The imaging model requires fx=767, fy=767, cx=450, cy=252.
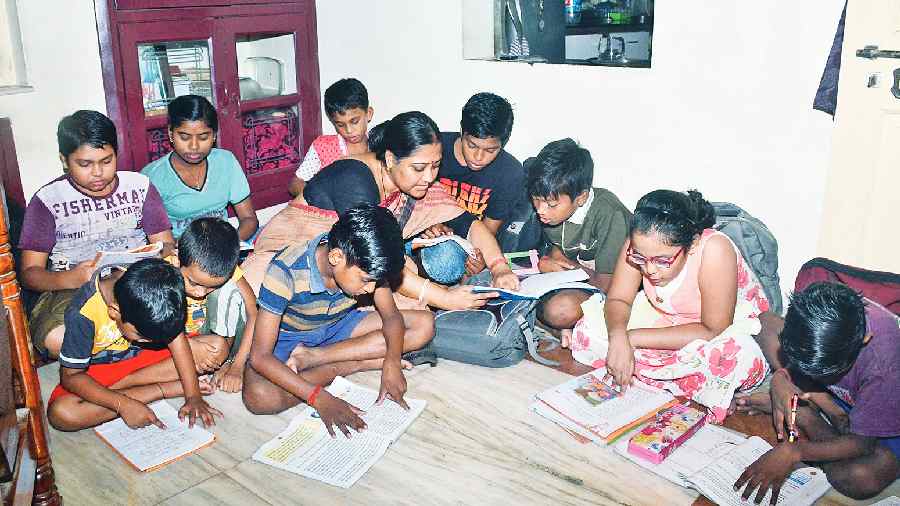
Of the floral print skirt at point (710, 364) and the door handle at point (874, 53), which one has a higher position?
the door handle at point (874, 53)

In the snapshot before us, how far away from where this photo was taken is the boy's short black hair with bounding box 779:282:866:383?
6.15 ft

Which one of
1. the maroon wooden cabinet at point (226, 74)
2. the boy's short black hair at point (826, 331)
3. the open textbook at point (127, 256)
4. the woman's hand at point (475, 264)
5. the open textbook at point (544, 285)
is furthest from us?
→ the maroon wooden cabinet at point (226, 74)

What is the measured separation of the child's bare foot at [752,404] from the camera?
2475 millimetres

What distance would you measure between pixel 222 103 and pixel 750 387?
279 cm

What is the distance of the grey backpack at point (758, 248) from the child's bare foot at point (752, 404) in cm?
48

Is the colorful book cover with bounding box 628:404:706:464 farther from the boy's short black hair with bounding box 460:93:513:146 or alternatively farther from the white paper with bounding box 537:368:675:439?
the boy's short black hair with bounding box 460:93:513:146

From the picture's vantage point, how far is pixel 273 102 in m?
4.15

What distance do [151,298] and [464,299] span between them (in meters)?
1.13

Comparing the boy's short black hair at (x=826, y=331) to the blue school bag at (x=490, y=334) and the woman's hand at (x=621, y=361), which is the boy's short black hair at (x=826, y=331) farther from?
the blue school bag at (x=490, y=334)

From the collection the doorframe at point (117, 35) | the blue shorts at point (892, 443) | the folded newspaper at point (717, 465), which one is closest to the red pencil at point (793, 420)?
the folded newspaper at point (717, 465)

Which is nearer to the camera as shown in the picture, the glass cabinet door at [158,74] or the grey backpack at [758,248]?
the grey backpack at [758,248]

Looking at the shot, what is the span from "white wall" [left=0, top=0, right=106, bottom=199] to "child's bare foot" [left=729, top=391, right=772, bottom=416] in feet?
9.30

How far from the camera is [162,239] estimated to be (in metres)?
3.03

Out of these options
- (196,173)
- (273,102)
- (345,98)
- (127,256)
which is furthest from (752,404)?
(273,102)
